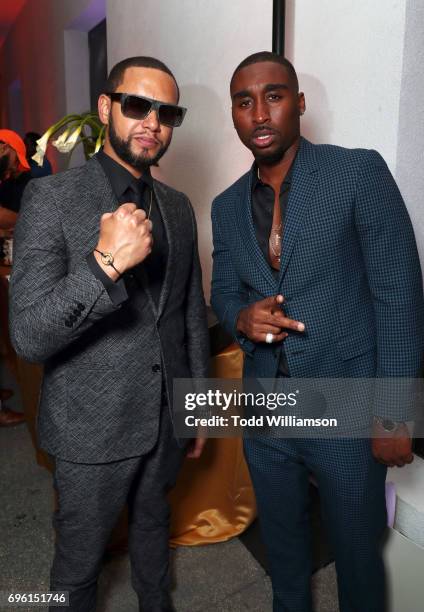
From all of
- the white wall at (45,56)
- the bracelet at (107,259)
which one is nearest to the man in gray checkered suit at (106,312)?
the bracelet at (107,259)

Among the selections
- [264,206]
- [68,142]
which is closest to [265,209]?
[264,206]

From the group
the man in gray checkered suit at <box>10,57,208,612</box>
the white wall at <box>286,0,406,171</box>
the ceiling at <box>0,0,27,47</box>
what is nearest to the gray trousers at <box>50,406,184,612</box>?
the man in gray checkered suit at <box>10,57,208,612</box>

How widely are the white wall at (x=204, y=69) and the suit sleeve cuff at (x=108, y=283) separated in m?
1.38

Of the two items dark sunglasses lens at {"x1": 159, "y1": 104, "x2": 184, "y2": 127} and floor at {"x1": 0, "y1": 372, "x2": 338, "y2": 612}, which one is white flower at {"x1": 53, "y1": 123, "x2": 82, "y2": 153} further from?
floor at {"x1": 0, "y1": 372, "x2": 338, "y2": 612}

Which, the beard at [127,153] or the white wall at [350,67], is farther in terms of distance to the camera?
the white wall at [350,67]

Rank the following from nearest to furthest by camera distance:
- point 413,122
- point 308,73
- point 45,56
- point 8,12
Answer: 1. point 413,122
2. point 308,73
3. point 45,56
4. point 8,12

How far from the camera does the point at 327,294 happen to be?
1.32 meters

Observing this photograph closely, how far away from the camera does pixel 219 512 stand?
2154mm

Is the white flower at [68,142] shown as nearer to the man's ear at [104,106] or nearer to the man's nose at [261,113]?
the man's ear at [104,106]

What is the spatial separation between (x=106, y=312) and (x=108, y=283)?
7 centimetres

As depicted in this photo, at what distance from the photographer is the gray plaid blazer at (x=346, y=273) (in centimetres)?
126

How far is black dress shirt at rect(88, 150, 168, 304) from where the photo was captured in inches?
53.6

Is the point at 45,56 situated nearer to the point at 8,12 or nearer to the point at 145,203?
the point at 8,12

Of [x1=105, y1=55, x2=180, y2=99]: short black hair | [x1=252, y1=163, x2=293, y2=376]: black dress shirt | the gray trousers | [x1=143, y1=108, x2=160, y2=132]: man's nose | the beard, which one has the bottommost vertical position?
the gray trousers
